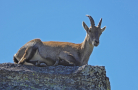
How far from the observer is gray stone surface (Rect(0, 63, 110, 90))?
9.13 m

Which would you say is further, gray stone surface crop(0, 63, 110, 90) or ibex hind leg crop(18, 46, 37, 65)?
ibex hind leg crop(18, 46, 37, 65)

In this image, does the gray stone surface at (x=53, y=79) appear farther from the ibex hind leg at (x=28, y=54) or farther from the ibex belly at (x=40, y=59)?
the ibex belly at (x=40, y=59)

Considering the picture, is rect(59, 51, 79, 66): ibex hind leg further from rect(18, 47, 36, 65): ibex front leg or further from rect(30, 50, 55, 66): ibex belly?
rect(18, 47, 36, 65): ibex front leg

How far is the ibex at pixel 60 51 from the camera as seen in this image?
40.5 feet

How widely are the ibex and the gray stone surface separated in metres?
2.36

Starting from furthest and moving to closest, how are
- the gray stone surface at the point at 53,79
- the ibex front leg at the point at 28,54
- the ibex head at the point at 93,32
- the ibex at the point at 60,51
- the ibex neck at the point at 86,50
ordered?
the ibex neck at the point at 86,50
the ibex head at the point at 93,32
the ibex at the point at 60,51
the ibex front leg at the point at 28,54
the gray stone surface at the point at 53,79

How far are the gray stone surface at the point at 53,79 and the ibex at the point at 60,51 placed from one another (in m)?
2.36

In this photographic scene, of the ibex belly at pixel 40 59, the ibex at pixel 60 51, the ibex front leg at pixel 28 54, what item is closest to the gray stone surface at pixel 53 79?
the ibex front leg at pixel 28 54

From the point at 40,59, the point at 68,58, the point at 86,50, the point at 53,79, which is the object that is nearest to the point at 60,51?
the point at 68,58

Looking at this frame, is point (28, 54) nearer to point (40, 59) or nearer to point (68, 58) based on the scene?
point (40, 59)

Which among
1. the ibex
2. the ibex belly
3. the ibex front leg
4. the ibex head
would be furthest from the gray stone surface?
the ibex head

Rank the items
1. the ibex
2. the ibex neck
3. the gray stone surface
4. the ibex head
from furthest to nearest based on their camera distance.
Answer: the ibex neck
the ibex head
the ibex
the gray stone surface

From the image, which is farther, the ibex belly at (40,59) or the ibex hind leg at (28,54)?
the ibex belly at (40,59)

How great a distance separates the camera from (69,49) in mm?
13172
